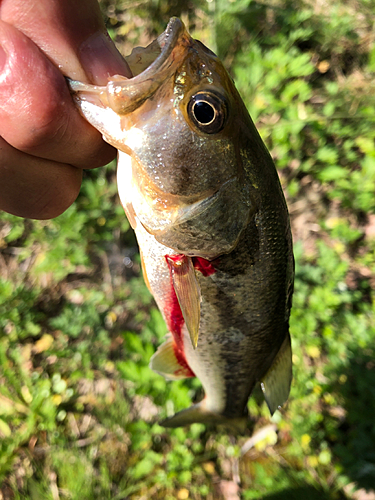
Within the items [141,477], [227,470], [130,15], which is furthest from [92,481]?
[130,15]

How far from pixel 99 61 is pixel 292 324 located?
2.47 m

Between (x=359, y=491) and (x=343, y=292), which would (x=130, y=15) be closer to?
(x=343, y=292)

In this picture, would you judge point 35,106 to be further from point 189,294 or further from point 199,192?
point 189,294

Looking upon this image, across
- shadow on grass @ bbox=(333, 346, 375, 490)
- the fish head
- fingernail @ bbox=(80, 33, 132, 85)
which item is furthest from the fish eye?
shadow on grass @ bbox=(333, 346, 375, 490)

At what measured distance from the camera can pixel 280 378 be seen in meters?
1.62

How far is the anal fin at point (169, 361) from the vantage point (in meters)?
1.85

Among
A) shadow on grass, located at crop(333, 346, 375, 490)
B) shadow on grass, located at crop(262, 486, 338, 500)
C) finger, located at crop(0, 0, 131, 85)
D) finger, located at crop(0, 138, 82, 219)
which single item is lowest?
shadow on grass, located at crop(262, 486, 338, 500)

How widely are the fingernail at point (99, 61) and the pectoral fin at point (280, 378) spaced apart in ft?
4.44

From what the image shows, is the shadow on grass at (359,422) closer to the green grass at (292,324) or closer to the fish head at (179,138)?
the green grass at (292,324)

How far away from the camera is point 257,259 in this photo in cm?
127

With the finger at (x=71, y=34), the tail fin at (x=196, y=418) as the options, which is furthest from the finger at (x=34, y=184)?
the tail fin at (x=196, y=418)

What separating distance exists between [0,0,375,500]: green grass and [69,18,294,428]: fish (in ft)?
4.28

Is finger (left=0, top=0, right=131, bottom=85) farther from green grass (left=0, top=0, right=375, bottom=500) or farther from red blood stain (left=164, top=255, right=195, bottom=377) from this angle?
green grass (left=0, top=0, right=375, bottom=500)

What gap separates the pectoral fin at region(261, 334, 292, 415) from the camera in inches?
63.1
